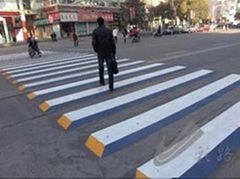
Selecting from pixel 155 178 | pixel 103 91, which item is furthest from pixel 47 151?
pixel 103 91

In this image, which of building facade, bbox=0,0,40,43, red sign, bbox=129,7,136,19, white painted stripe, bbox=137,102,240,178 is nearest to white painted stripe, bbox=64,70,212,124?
white painted stripe, bbox=137,102,240,178

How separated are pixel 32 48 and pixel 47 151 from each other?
14919mm

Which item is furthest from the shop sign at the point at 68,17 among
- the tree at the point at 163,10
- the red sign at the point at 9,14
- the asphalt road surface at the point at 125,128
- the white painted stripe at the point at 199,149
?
the white painted stripe at the point at 199,149

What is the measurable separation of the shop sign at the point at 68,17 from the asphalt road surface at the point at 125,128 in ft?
129

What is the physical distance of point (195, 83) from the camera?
7684mm

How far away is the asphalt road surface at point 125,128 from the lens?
141 inches

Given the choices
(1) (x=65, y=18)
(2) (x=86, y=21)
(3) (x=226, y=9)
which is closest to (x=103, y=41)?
(1) (x=65, y=18)

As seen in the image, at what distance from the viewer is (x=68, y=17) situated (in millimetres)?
46812

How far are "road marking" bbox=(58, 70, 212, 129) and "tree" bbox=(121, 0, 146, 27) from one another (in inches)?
1748

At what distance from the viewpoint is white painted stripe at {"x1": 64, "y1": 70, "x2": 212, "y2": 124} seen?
18.4 feet

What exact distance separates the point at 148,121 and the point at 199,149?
4.41 ft

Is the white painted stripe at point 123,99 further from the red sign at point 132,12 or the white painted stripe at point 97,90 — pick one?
the red sign at point 132,12

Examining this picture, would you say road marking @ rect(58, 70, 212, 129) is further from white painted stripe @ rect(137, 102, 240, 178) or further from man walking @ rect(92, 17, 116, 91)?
white painted stripe @ rect(137, 102, 240, 178)

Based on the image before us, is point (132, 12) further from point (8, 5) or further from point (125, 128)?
point (125, 128)
